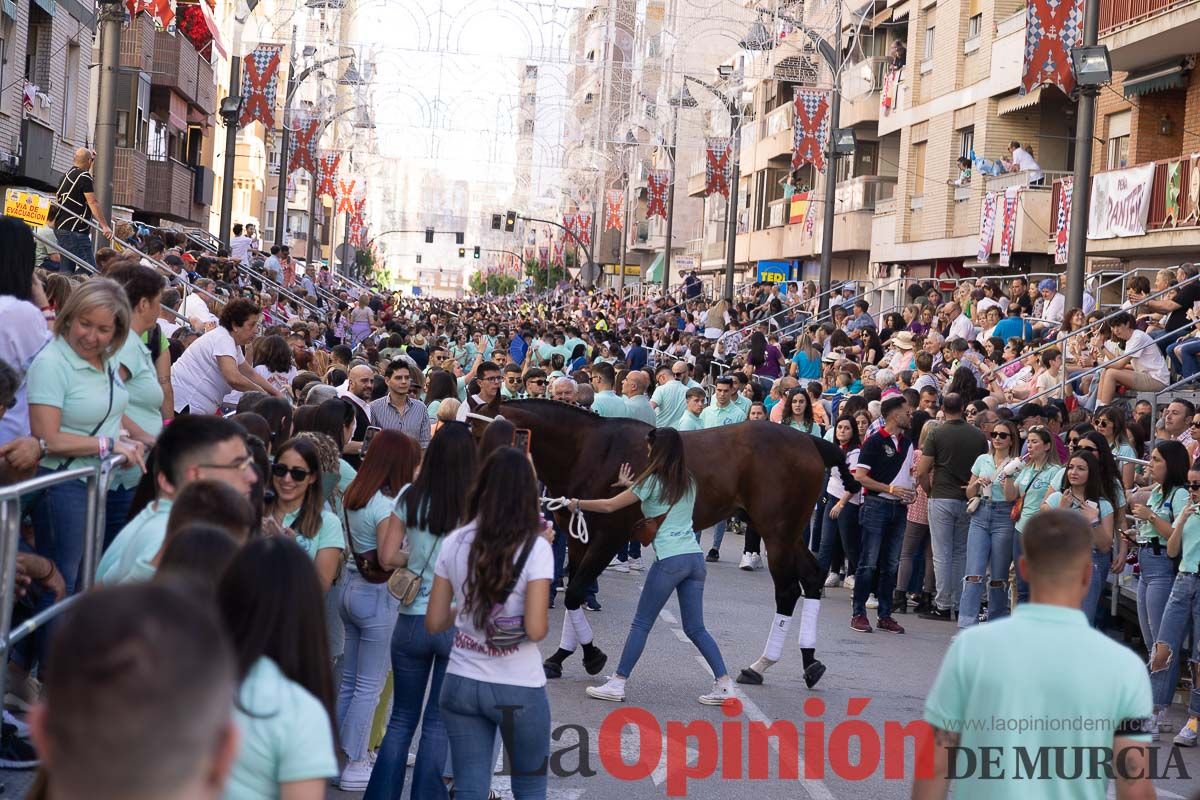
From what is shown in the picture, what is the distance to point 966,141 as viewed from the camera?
37062 mm

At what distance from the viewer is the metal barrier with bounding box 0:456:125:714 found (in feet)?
18.1

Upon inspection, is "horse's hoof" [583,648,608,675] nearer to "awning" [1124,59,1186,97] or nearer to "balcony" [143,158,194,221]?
"awning" [1124,59,1186,97]

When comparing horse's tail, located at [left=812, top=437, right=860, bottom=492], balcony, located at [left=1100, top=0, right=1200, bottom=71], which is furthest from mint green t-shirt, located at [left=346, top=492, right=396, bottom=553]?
balcony, located at [left=1100, top=0, right=1200, bottom=71]

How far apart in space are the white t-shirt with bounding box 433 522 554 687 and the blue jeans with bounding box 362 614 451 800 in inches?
35.7

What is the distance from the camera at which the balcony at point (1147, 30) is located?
2442 centimetres

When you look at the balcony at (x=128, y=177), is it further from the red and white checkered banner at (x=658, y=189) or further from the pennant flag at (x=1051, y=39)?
the red and white checkered banner at (x=658, y=189)

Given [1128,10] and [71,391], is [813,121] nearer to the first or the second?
[1128,10]

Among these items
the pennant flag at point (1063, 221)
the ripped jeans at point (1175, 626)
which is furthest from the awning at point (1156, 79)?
the ripped jeans at point (1175, 626)

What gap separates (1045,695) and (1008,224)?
2866cm

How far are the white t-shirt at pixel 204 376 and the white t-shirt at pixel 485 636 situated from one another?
5.20m

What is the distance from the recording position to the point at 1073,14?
72.1 ft

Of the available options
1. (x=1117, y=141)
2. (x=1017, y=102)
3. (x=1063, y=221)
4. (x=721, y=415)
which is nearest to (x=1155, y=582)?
(x=721, y=415)

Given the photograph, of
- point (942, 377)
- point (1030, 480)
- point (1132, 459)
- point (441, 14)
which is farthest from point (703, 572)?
point (441, 14)

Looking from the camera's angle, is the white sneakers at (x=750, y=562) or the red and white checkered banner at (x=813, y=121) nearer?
the white sneakers at (x=750, y=562)
